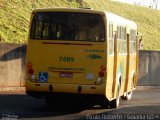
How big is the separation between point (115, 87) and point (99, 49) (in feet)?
7.04

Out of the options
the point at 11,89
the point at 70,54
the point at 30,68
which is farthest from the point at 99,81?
the point at 11,89

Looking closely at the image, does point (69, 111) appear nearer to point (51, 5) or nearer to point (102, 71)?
point (102, 71)

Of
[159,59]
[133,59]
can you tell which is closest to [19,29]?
→ [159,59]

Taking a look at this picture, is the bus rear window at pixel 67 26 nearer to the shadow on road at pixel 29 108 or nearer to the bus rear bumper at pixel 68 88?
the bus rear bumper at pixel 68 88

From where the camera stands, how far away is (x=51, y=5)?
43219 mm

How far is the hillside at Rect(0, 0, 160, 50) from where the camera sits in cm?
3222

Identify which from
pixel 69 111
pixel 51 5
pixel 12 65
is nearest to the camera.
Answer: pixel 69 111

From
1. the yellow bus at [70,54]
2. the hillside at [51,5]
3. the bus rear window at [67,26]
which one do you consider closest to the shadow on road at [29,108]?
the yellow bus at [70,54]

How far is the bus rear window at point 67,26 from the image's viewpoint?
17625mm

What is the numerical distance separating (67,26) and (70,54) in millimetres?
889

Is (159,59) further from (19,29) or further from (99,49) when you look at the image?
(99,49)

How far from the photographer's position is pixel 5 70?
24.8 m

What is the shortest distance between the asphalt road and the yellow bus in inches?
21.9

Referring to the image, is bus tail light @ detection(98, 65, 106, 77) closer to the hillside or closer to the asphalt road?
the asphalt road
